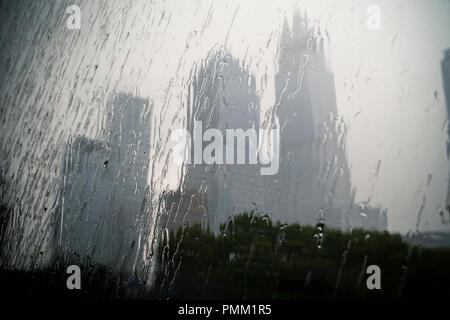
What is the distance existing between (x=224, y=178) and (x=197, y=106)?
1.87 feet

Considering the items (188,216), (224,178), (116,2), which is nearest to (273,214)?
(224,178)

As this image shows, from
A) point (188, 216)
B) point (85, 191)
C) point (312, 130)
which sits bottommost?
point (188, 216)

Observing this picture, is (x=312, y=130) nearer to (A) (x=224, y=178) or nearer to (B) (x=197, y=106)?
(A) (x=224, y=178)

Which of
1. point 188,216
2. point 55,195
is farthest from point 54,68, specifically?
point 188,216

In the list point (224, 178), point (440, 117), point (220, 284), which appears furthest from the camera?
point (224, 178)

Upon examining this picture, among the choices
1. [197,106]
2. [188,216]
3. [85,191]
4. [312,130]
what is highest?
[197,106]

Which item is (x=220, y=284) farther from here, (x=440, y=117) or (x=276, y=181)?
(x=440, y=117)

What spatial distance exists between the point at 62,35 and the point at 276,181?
1982mm

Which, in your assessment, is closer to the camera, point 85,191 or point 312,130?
point 312,130

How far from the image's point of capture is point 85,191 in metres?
2.22
